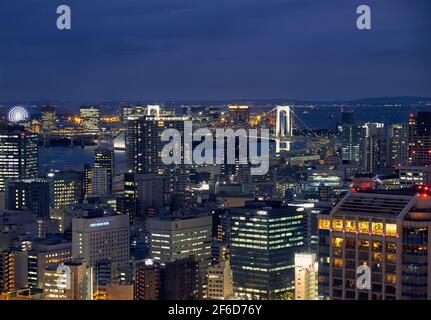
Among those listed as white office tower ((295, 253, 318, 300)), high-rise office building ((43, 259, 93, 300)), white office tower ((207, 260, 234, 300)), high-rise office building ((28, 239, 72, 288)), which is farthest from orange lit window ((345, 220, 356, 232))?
high-rise office building ((28, 239, 72, 288))

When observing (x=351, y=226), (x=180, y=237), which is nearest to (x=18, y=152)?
(x=180, y=237)

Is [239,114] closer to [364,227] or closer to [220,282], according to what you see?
[220,282]

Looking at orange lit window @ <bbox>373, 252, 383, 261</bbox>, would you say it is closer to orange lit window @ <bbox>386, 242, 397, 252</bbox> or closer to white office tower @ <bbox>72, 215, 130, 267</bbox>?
orange lit window @ <bbox>386, 242, 397, 252</bbox>

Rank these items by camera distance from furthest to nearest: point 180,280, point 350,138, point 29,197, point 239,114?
1. point 350,138
2. point 239,114
3. point 29,197
4. point 180,280

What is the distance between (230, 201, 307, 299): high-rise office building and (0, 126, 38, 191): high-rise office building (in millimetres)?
8690

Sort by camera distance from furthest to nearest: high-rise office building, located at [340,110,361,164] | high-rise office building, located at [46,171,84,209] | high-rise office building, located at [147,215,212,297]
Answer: high-rise office building, located at [340,110,361,164] → high-rise office building, located at [46,171,84,209] → high-rise office building, located at [147,215,212,297]

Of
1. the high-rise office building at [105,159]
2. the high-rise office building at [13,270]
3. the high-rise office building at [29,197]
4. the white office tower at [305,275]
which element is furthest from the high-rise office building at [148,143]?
the white office tower at [305,275]

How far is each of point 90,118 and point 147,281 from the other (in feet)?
33.7

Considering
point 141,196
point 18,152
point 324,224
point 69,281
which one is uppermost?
point 18,152

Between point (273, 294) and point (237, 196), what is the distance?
644 cm

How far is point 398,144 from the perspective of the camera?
16.1m

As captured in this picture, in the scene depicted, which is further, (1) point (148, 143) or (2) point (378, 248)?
(1) point (148, 143)

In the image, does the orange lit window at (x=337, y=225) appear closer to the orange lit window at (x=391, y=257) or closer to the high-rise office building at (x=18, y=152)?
the orange lit window at (x=391, y=257)

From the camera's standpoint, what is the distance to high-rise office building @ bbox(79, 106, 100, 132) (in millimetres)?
16369
